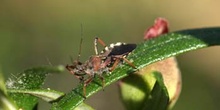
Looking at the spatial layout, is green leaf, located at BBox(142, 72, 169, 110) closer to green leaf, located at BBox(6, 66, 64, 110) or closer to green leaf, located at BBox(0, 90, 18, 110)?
green leaf, located at BBox(6, 66, 64, 110)

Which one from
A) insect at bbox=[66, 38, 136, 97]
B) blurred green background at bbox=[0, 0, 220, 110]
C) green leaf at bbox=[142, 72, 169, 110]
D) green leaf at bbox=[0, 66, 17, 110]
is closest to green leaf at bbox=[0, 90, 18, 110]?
green leaf at bbox=[0, 66, 17, 110]

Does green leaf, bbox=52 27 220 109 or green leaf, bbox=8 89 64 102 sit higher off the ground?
green leaf, bbox=8 89 64 102

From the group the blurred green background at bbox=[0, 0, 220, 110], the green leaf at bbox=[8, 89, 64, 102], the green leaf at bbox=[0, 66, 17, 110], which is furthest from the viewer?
the blurred green background at bbox=[0, 0, 220, 110]

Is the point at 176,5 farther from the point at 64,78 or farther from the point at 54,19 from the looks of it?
the point at 64,78

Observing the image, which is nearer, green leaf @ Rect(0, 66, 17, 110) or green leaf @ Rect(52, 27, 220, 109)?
green leaf @ Rect(0, 66, 17, 110)

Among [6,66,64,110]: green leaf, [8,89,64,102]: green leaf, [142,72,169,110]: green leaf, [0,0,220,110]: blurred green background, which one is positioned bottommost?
[142,72,169,110]: green leaf

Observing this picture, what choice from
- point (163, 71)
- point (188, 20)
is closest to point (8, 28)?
point (188, 20)
